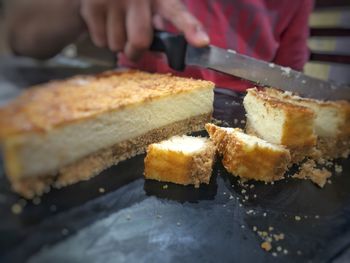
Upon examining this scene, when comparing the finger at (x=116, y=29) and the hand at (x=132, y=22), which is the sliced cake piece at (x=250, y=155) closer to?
the hand at (x=132, y=22)

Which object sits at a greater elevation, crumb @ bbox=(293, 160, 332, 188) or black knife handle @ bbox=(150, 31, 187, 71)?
black knife handle @ bbox=(150, 31, 187, 71)

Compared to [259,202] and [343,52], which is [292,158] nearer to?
[259,202]

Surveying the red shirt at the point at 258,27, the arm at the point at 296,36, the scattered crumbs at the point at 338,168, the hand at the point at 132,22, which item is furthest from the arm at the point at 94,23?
the arm at the point at 296,36

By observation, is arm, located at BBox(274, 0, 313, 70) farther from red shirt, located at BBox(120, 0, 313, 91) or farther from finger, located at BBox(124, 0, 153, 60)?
finger, located at BBox(124, 0, 153, 60)

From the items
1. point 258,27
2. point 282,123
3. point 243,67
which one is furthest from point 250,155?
point 258,27

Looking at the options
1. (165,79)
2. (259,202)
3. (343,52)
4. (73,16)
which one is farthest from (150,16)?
(343,52)

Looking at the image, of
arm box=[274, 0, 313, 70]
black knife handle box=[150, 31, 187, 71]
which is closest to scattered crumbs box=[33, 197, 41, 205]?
black knife handle box=[150, 31, 187, 71]
